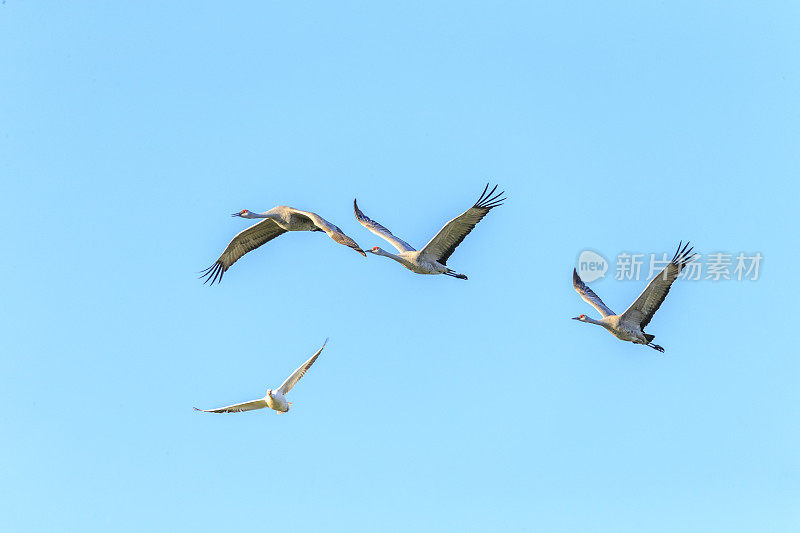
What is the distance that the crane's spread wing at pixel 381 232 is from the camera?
22109mm

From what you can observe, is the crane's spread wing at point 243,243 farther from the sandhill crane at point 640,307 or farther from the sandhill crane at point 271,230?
the sandhill crane at point 640,307

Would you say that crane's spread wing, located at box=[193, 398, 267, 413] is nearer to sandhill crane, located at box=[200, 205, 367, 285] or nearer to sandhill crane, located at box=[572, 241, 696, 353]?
sandhill crane, located at box=[200, 205, 367, 285]

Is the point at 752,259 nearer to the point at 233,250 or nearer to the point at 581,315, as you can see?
the point at 581,315

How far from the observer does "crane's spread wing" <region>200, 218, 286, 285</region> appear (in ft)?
74.0

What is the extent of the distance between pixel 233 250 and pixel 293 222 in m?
2.54

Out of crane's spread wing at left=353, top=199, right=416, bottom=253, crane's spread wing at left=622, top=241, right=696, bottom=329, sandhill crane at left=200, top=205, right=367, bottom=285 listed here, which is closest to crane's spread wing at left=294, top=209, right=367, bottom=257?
sandhill crane at left=200, top=205, right=367, bottom=285

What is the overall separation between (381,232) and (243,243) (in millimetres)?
2834

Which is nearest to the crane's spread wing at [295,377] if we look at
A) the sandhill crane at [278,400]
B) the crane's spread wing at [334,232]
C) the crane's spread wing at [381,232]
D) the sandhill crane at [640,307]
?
the sandhill crane at [278,400]

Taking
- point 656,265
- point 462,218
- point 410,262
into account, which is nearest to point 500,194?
point 462,218

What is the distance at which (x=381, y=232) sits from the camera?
22.7 metres

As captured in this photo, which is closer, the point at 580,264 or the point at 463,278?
the point at 463,278

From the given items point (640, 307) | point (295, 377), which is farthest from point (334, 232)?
point (640, 307)

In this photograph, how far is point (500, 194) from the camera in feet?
66.6

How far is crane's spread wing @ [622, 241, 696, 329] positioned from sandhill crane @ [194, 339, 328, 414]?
6.55 meters
